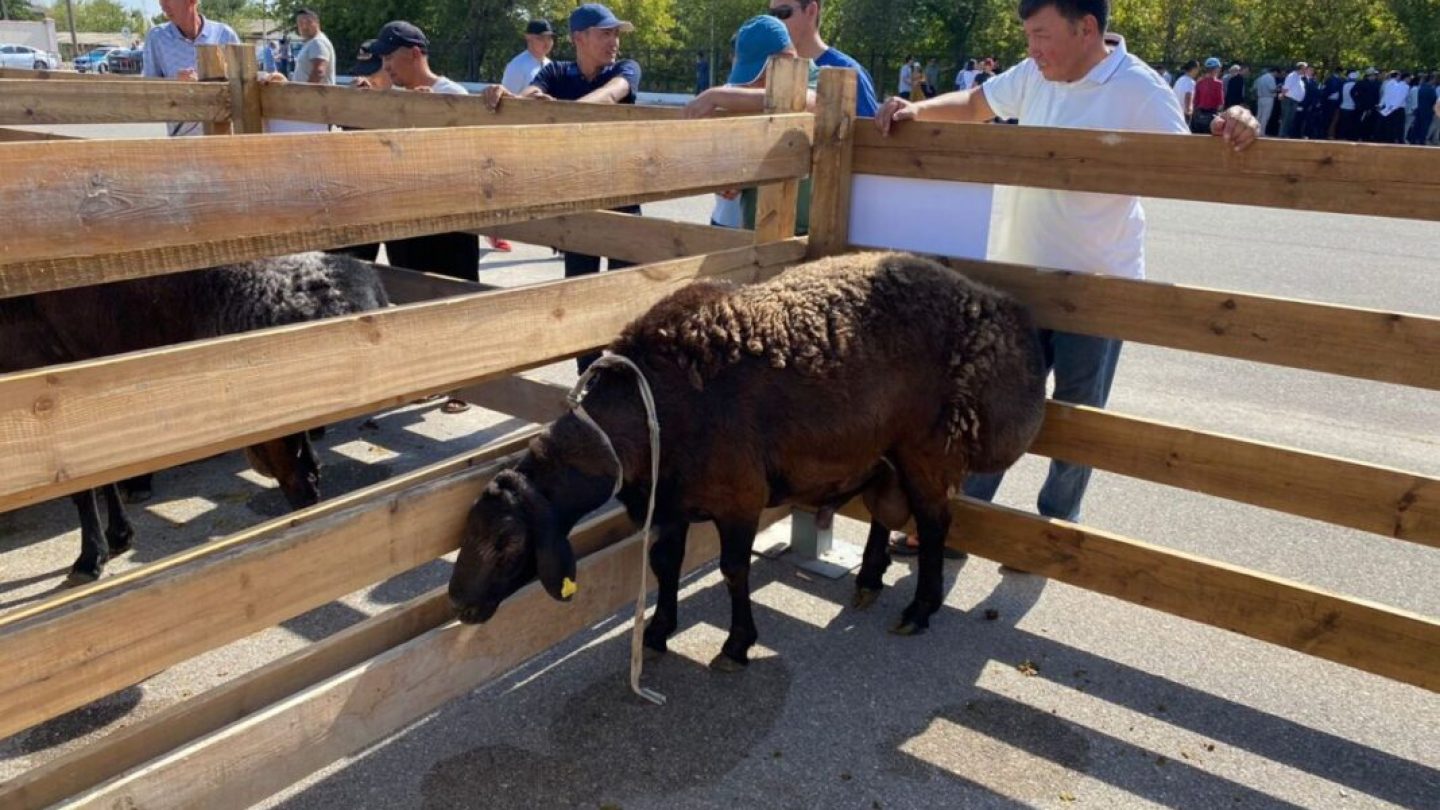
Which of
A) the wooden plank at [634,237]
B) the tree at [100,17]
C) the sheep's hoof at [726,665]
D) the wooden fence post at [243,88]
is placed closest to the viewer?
the sheep's hoof at [726,665]

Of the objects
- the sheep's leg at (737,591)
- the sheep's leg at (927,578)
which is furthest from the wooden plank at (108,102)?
the sheep's leg at (927,578)

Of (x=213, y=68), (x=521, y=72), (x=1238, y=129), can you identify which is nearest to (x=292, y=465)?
(x=213, y=68)

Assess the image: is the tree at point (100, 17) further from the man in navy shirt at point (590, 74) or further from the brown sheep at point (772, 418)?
the brown sheep at point (772, 418)

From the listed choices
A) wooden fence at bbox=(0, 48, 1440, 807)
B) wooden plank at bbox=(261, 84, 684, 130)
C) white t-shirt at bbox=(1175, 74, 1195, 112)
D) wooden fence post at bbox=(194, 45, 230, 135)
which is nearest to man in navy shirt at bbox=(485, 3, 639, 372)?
wooden plank at bbox=(261, 84, 684, 130)

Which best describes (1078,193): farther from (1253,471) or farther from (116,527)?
(116,527)

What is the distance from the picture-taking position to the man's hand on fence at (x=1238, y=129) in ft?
11.5

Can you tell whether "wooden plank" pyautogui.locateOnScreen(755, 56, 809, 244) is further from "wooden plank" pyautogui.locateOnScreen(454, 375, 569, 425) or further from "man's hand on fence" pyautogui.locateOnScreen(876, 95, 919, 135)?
"wooden plank" pyautogui.locateOnScreen(454, 375, 569, 425)

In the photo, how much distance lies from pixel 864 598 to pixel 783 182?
5.81ft

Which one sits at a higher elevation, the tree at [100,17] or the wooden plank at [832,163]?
the tree at [100,17]

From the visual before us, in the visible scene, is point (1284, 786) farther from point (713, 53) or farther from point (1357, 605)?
point (713, 53)

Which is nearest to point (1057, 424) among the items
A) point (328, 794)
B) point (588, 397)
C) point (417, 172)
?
point (588, 397)

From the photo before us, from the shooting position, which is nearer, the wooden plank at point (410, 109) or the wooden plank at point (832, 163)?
the wooden plank at point (832, 163)

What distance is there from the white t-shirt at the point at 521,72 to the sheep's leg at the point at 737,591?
647 cm

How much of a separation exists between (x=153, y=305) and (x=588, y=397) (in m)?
2.02
